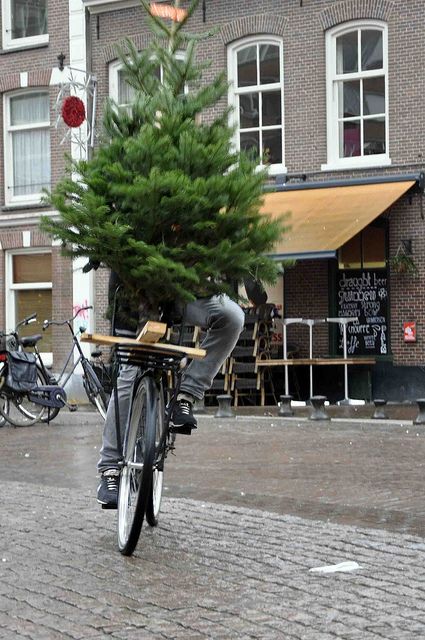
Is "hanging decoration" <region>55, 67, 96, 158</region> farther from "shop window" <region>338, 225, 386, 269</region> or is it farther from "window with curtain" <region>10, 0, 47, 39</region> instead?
"shop window" <region>338, 225, 386, 269</region>

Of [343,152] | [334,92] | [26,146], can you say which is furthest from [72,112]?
[343,152]

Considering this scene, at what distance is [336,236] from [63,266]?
22.0 ft

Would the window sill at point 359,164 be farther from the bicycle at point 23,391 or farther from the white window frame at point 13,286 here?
the bicycle at point 23,391

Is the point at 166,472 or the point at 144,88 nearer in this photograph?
the point at 144,88

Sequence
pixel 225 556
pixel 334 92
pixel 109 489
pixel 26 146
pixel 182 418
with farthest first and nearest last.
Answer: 1. pixel 26 146
2. pixel 334 92
3. pixel 182 418
4. pixel 109 489
5. pixel 225 556

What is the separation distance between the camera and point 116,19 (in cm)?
2416

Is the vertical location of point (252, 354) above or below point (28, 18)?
below

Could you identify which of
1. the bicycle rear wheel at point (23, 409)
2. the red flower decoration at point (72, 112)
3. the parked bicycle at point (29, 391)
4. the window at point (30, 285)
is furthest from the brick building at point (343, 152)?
the bicycle rear wheel at point (23, 409)

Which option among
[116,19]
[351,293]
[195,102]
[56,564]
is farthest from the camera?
[116,19]

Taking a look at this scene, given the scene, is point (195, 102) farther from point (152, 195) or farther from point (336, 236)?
point (336, 236)

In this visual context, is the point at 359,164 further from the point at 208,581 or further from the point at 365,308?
the point at 208,581

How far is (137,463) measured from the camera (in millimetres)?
5875

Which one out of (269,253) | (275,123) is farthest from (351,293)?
(269,253)

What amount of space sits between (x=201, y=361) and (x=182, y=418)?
1.13 feet
